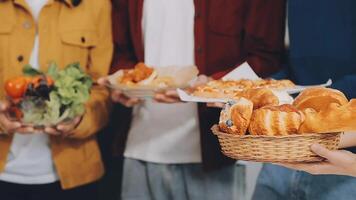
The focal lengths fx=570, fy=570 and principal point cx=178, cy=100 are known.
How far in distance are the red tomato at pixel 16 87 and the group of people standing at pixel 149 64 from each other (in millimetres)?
52

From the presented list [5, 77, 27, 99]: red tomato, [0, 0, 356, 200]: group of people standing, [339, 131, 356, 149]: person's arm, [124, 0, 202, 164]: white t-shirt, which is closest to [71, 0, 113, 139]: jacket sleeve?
[0, 0, 356, 200]: group of people standing

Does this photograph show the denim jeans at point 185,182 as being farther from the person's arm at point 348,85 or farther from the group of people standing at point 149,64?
the person's arm at point 348,85

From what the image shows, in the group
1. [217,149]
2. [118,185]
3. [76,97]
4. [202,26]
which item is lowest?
[118,185]

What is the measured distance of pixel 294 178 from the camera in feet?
4.47

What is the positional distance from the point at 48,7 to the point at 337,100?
38.7 inches

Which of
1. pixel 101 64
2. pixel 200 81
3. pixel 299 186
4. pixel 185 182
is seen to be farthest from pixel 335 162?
pixel 101 64

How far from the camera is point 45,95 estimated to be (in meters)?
1.60

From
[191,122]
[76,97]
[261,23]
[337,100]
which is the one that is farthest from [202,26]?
[337,100]

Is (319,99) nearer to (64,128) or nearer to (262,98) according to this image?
(262,98)

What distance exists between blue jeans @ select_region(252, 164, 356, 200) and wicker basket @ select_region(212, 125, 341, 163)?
0.72 ft

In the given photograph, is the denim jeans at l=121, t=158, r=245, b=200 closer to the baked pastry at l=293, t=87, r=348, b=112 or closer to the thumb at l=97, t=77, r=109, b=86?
the thumb at l=97, t=77, r=109, b=86

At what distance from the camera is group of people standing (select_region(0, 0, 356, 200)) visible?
1687 mm

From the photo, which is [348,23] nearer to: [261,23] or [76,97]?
[261,23]

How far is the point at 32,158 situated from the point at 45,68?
273 mm
